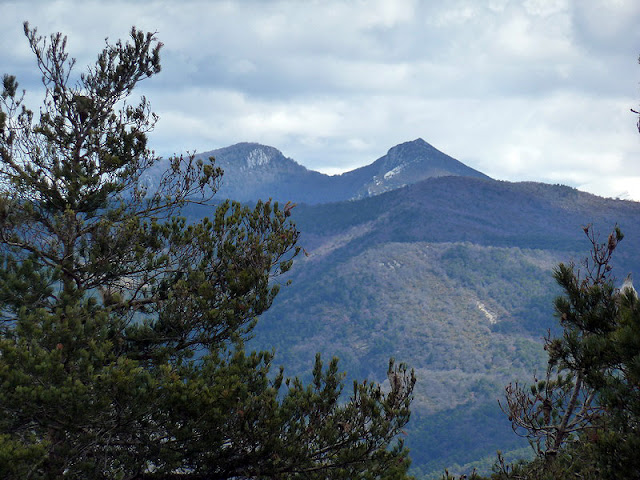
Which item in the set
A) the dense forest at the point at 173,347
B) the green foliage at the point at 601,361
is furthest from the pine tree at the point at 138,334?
the green foliage at the point at 601,361

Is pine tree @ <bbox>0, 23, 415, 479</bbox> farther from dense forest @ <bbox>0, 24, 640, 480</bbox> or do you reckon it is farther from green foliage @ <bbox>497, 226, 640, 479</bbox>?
green foliage @ <bbox>497, 226, 640, 479</bbox>

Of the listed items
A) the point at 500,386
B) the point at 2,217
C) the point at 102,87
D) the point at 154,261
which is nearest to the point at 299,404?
the point at 154,261

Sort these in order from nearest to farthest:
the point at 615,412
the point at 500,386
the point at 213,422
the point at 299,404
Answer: the point at 615,412 → the point at 213,422 → the point at 299,404 → the point at 500,386

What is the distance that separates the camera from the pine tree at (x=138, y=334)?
397 inches

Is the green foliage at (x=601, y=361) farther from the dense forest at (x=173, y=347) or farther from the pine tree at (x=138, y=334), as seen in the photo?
the pine tree at (x=138, y=334)

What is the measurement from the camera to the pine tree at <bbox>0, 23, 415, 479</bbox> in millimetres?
10086

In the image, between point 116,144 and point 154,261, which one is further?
point 116,144

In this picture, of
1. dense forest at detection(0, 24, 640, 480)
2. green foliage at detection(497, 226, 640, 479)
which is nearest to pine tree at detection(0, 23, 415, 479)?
dense forest at detection(0, 24, 640, 480)

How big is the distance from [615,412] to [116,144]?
412 inches

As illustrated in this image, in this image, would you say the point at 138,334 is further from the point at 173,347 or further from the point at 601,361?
the point at 601,361

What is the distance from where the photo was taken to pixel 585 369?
30.6 feet

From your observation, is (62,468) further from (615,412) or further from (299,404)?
(615,412)

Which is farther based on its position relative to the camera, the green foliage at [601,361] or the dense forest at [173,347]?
the dense forest at [173,347]

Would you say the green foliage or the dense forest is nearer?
the green foliage
